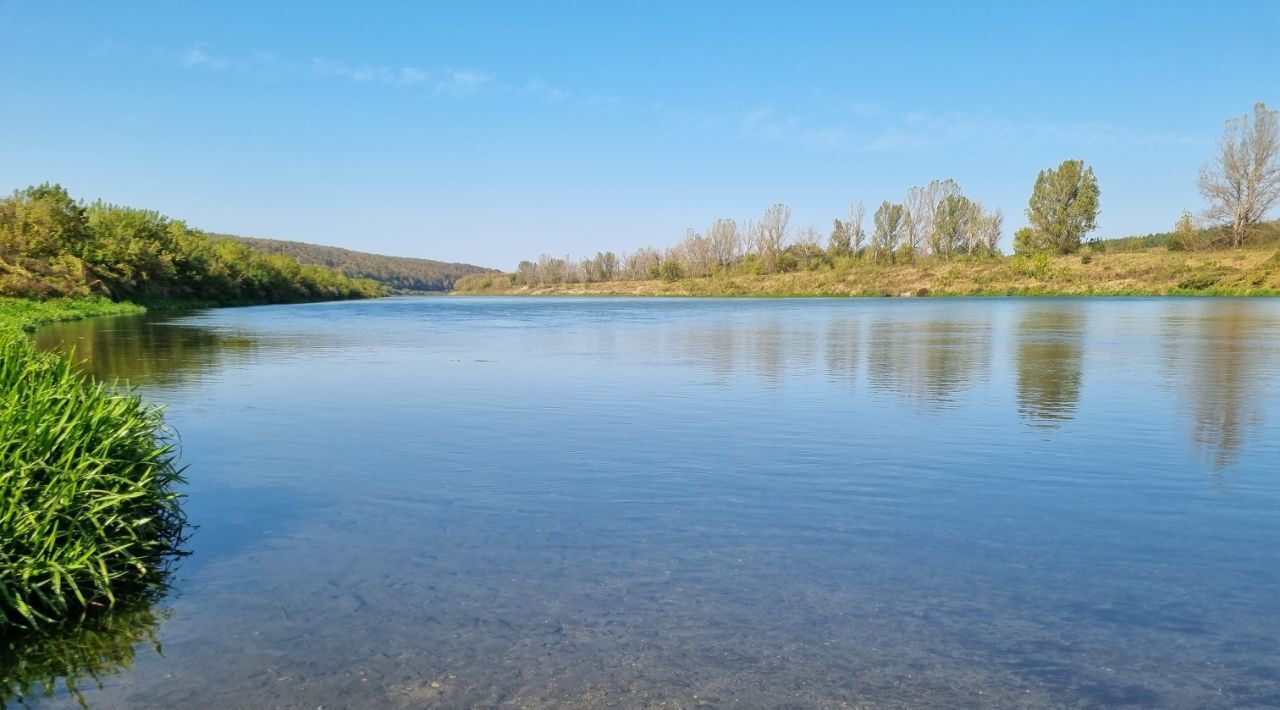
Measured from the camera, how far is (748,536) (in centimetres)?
571

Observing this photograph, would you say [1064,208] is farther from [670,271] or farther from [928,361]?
[928,361]

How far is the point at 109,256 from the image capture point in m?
48.7

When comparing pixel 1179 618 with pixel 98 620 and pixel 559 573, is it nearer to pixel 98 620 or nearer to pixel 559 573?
pixel 559 573

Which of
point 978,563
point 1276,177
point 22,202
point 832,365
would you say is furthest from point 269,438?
point 1276,177

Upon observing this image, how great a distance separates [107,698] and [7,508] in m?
1.45

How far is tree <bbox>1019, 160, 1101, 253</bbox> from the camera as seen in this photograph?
265 ft

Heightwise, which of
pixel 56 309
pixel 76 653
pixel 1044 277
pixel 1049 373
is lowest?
pixel 76 653

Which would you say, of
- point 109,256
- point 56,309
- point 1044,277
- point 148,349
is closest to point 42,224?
point 109,256

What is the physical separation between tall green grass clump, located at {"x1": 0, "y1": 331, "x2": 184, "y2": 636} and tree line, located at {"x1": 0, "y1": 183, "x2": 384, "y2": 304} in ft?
125

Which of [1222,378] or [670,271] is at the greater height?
[670,271]

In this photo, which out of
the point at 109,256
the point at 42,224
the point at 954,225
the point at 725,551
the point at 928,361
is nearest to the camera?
the point at 725,551

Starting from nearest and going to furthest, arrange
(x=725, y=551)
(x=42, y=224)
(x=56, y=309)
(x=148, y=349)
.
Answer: (x=725, y=551), (x=148, y=349), (x=56, y=309), (x=42, y=224)

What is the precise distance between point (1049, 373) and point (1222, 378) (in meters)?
2.59

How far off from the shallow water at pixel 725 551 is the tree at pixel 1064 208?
77318 mm
